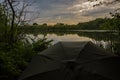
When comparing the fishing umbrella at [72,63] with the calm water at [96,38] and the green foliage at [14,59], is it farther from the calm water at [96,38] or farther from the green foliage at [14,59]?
the calm water at [96,38]

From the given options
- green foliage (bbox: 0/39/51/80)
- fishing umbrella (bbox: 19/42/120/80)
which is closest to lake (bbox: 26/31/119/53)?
green foliage (bbox: 0/39/51/80)

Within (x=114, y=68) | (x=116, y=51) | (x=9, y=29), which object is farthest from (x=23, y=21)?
(x=114, y=68)

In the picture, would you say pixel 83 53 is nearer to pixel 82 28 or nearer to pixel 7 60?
pixel 7 60

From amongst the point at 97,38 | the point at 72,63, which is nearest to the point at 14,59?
the point at 72,63

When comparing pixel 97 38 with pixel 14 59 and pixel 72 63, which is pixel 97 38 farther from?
pixel 72 63

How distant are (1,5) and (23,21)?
112 centimetres

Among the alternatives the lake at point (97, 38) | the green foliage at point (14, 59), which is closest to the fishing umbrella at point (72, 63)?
the green foliage at point (14, 59)

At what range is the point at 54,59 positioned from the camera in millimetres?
6621

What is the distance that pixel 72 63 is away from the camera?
20.8ft

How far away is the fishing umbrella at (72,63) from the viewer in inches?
248

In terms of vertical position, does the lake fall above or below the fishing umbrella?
below

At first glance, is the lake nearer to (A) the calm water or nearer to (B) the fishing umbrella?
(A) the calm water

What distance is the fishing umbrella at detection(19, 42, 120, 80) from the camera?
6.29 metres

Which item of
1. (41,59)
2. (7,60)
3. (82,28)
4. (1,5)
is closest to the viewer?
(41,59)
